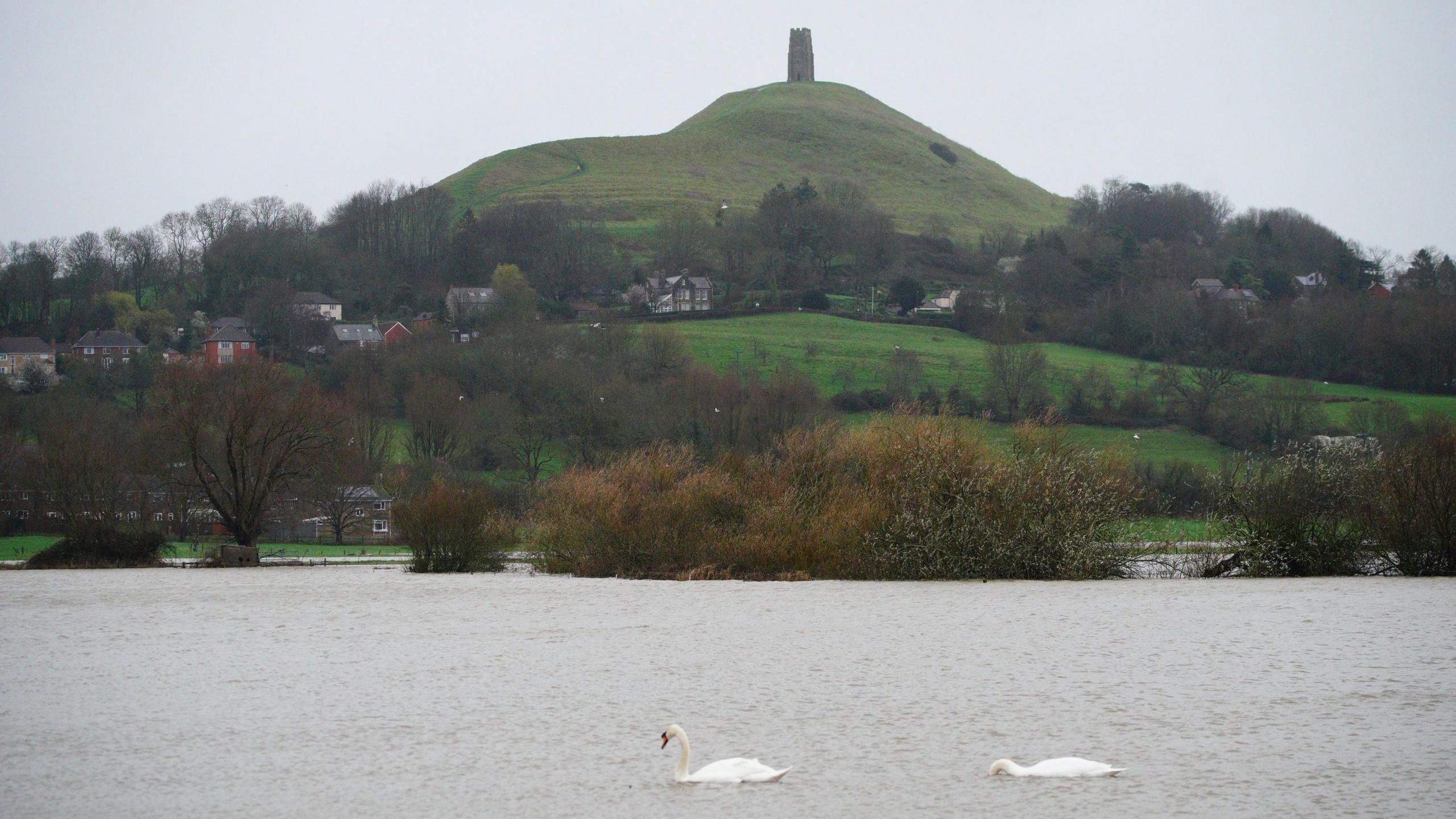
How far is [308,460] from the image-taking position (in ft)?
155

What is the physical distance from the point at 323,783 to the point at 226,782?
0.96m

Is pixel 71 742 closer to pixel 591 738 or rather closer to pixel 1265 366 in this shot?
pixel 591 738

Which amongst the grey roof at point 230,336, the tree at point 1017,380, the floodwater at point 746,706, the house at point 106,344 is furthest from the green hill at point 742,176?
the floodwater at point 746,706

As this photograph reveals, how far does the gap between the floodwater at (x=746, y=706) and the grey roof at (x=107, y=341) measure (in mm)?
82718

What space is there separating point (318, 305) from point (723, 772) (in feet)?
341

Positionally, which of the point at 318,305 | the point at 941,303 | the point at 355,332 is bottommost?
the point at 355,332

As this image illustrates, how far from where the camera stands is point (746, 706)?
52.0ft

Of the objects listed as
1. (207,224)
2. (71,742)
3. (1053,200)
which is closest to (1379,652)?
(71,742)

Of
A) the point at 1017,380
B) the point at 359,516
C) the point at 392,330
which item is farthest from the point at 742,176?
the point at 359,516

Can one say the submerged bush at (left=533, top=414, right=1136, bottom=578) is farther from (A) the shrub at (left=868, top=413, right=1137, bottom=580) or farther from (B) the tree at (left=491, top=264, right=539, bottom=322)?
(B) the tree at (left=491, top=264, right=539, bottom=322)

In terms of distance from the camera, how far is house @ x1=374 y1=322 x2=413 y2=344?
9594cm

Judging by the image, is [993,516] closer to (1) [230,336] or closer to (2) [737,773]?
(2) [737,773]

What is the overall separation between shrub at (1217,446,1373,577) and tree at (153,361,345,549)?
100ft

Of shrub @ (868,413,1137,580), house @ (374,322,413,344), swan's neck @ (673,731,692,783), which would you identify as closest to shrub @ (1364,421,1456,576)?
shrub @ (868,413,1137,580)
